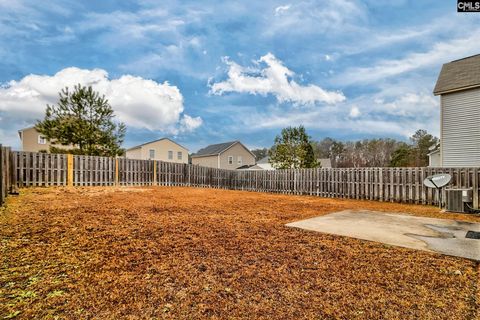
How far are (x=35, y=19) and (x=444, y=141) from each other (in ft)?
58.7

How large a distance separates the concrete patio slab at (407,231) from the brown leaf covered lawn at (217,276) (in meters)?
0.36

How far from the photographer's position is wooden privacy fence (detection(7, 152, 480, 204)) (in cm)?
939

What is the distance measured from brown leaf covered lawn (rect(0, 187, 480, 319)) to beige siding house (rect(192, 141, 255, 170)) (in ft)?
103

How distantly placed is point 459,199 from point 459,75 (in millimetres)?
9545

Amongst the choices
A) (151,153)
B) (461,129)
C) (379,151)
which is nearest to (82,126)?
(151,153)

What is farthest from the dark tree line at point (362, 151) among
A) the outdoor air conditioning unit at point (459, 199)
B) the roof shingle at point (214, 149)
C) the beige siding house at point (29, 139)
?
the beige siding house at point (29, 139)

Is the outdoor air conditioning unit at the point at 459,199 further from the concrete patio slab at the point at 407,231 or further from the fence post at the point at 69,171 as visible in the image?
the fence post at the point at 69,171

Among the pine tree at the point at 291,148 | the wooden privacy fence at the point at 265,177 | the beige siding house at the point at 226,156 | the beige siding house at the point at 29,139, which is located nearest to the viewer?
the wooden privacy fence at the point at 265,177

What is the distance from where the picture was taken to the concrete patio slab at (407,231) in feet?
11.3

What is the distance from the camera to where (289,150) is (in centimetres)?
2584

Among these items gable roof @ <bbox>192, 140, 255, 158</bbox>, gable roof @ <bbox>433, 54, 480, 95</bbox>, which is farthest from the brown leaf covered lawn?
gable roof @ <bbox>192, 140, 255, 158</bbox>

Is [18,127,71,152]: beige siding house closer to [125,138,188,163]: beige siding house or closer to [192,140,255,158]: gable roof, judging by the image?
[125,138,188,163]: beige siding house

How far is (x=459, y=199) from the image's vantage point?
711 centimetres

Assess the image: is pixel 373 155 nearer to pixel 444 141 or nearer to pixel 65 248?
pixel 444 141
